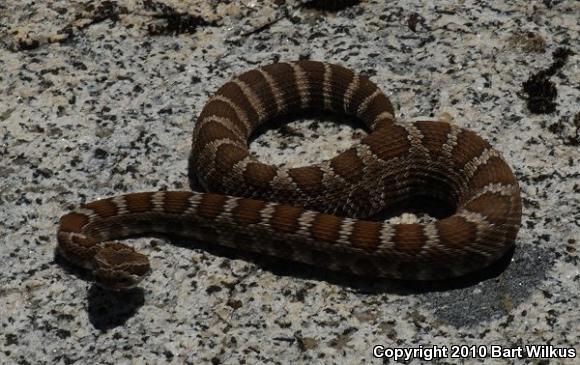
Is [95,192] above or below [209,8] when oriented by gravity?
below

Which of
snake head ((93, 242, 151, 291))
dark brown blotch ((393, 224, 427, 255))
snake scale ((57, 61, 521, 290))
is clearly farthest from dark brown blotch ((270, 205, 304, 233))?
snake head ((93, 242, 151, 291))

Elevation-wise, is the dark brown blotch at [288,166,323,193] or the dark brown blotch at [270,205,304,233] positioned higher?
the dark brown blotch at [288,166,323,193]

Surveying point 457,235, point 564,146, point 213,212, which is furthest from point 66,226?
point 564,146

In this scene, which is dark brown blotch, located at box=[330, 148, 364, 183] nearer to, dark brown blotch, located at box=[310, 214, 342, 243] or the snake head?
dark brown blotch, located at box=[310, 214, 342, 243]

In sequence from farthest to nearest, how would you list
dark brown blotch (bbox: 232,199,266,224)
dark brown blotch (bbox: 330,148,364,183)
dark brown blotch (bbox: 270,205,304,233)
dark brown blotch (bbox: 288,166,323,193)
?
dark brown blotch (bbox: 330,148,364,183), dark brown blotch (bbox: 288,166,323,193), dark brown blotch (bbox: 232,199,266,224), dark brown blotch (bbox: 270,205,304,233)

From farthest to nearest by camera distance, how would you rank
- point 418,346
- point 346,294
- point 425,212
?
point 425,212, point 346,294, point 418,346

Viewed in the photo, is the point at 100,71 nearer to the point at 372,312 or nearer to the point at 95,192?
the point at 95,192

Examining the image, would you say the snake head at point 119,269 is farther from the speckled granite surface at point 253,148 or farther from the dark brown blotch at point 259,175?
the dark brown blotch at point 259,175

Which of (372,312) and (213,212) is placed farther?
(213,212)
